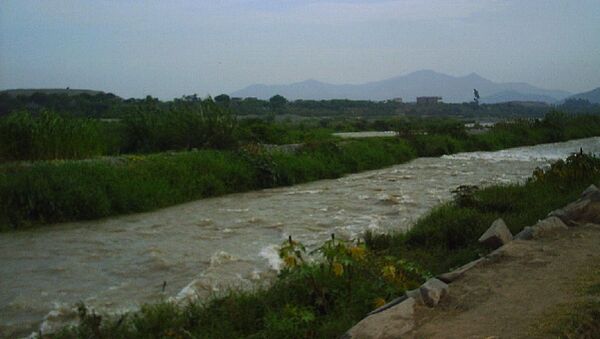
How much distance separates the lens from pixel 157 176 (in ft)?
40.9

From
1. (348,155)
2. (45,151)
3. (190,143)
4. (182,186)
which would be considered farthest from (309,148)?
(45,151)

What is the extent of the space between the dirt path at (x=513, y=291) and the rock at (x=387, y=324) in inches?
3.2

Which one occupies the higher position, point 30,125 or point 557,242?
point 30,125

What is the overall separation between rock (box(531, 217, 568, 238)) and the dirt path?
19 centimetres

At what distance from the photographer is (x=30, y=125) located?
12297 mm

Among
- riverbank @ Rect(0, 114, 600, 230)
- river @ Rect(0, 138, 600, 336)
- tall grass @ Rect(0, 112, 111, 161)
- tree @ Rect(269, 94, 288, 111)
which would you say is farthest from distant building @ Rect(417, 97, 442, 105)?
tall grass @ Rect(0, 112, 111, 161)

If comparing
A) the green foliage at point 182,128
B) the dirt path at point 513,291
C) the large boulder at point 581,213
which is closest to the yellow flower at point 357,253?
the dirt path at point 513,291

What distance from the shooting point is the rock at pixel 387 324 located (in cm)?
371

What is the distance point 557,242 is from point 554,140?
3109 centimetres

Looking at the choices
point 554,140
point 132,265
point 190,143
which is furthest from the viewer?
point 554,140

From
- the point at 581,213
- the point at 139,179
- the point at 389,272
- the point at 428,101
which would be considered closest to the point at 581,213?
the point at 581,213

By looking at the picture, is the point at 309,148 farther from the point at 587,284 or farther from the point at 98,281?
the point at 587,284

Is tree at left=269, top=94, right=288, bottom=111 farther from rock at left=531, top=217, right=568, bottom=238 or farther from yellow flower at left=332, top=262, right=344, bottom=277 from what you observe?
yellow flower at left=332, top=262, right=344, bottom=277

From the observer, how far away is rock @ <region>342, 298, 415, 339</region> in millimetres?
3707
